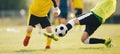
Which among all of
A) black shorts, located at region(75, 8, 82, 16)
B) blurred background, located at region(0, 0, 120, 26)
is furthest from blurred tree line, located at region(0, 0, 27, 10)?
black shorts, located at region(75, 8, 82, 16)

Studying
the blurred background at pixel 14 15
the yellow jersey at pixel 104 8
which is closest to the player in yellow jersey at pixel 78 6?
the yellow jersey at pixel 104 8

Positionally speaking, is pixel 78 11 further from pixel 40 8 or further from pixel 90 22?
pixel 90 22

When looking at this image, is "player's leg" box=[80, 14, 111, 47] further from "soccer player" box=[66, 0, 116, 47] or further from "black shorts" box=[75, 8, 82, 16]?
"black shorts" box=[75, 8, 82, 16]

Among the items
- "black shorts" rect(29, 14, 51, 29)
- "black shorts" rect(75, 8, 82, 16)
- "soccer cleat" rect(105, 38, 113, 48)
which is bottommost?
"soccer cleat" rect(105, 38, 113, 48)

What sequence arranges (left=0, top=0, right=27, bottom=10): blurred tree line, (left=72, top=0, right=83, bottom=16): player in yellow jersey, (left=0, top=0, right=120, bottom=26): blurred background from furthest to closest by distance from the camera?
(left=0, top=0, right=27, bottom=10): blurred tree line < (left=0, top=0, right=120, bottom=26): blurred background < (left=72, top=0, right=83, bottom=16): player in yellow jersey

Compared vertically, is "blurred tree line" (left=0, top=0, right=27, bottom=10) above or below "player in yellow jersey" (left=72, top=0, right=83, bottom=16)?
above

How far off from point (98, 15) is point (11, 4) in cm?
3810

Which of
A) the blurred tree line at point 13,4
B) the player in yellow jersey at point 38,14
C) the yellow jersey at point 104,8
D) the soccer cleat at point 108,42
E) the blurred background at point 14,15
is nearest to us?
the soccer cleat at point 108,42

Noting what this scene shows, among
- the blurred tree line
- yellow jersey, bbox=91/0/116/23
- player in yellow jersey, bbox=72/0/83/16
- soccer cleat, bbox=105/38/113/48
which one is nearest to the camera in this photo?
soccer cleat, bbox=105/38/113/48

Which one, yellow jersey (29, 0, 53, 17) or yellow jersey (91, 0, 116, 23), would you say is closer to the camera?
yellow jersey (91, 0, 116, 23)

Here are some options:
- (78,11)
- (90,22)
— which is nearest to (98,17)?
(90,22)

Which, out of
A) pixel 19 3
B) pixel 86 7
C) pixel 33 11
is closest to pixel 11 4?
pixel 19 3

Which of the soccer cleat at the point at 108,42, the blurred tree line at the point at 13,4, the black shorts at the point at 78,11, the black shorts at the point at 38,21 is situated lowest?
the soccer cleat at the point at 108,42

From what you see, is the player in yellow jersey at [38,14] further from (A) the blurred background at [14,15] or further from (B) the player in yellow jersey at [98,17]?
(A) the blurred background at [14,15]
